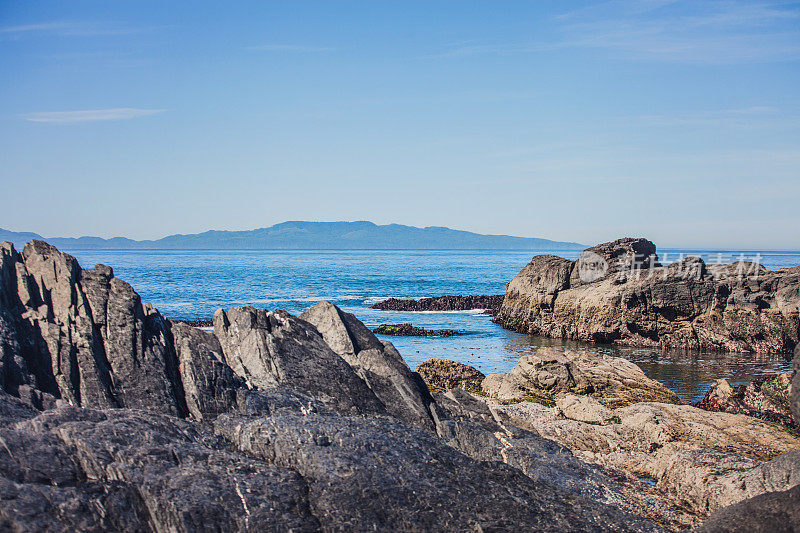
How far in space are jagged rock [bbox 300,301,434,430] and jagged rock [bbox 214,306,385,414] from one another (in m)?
0.46

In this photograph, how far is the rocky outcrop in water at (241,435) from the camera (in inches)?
364

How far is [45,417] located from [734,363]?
124 feet

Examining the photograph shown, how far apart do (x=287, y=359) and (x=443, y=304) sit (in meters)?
55.6

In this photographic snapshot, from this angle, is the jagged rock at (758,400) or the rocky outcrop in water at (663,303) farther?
the rocky outcrop in water at (663,303)

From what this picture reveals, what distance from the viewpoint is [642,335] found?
4462 cm

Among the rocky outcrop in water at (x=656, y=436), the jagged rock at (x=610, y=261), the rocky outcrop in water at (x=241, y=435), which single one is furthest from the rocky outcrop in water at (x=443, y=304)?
the rocky outcrop in water at (x=241, y=435)

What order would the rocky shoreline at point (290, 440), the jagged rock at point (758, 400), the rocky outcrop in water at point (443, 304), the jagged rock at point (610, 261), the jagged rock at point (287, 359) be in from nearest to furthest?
the rocky shoreline at point (290, 440), the jagged rock at point (287, 359), the jagged rock at point (758, 400), the jagged rock at point (610, 261), the rocky outcrop in water at point (443, 304)

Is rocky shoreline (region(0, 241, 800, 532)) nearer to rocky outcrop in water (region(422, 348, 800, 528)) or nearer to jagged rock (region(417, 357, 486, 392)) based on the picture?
rocky outcrop in water (region(422, 348, 800, 528))

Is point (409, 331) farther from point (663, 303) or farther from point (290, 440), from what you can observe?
point (290, 440)

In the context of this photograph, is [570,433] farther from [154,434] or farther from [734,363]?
[734,363]

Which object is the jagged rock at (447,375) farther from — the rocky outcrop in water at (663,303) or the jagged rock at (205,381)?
the rocky outcrop in water at (663,303)

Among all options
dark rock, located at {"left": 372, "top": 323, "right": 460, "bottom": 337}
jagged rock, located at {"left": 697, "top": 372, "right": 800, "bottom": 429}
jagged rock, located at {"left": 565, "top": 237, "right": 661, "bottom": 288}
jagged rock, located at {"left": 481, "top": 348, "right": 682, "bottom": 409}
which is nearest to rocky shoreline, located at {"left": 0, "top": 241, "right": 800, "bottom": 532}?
jagged rock, located at {"left": 697, "top": 372, "right": 800, "bottom": 429}

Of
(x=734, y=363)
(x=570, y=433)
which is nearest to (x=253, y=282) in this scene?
(x=734, y=363)

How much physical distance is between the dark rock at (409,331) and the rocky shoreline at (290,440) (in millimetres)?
28489
